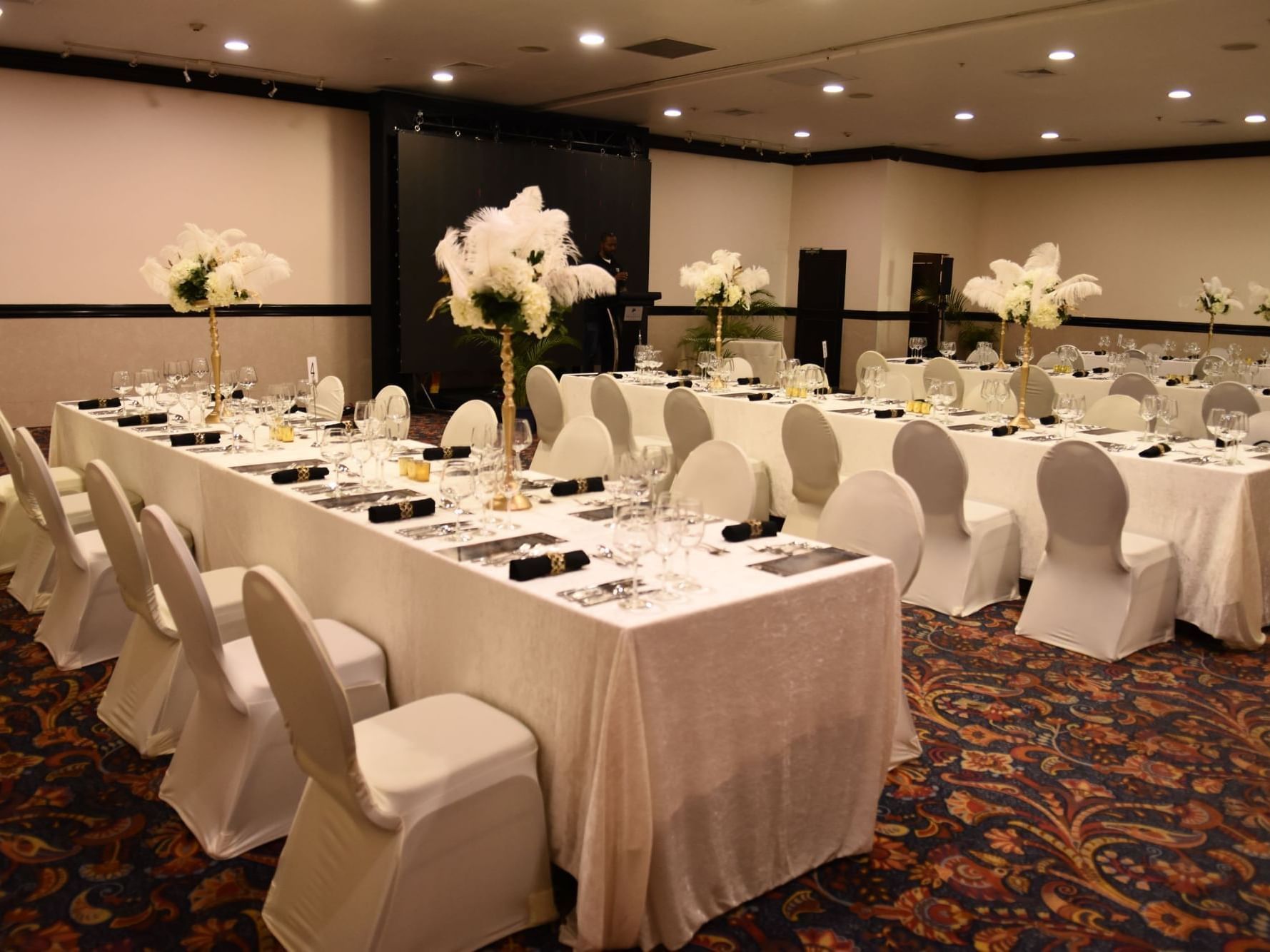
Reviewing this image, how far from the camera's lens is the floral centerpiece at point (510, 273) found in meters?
3.42

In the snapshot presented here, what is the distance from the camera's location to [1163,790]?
350 cm

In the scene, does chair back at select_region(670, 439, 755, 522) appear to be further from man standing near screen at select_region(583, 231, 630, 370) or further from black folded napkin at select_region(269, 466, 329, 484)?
man standing near screen at select_region(583, 231, 630, 370)

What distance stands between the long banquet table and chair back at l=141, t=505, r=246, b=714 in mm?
A: 508

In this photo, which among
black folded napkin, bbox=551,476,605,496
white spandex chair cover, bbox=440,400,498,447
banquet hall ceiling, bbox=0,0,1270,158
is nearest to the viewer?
black folded napkin, bbox=551,476,605,496

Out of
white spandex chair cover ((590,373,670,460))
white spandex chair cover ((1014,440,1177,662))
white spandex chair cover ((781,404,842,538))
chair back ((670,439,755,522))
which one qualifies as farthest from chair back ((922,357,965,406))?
chair back ((670,439,755,522))

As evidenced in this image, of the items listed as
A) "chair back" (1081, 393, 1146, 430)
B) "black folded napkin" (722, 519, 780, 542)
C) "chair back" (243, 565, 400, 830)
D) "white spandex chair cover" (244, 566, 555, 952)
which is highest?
"chair back" (1081, 393, 1146, 430)

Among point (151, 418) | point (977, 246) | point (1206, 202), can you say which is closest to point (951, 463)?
point (151, 418)

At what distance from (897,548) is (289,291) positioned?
8.85 metres

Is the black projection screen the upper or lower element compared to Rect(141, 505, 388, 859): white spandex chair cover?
upper

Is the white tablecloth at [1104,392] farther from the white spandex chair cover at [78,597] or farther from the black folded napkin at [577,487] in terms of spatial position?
the white spandex chair cover at [78,597]

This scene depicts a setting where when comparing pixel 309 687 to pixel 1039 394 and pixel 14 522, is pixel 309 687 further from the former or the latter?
pixel 1039 394

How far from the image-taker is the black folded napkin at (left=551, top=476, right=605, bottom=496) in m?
3.80

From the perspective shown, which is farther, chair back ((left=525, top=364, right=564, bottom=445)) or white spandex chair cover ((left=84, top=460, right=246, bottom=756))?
chair back ((left=525, top=364, right=564, bottom=445))

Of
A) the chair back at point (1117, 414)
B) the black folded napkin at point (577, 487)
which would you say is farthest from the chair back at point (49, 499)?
the chair back at point (1117, 414)
